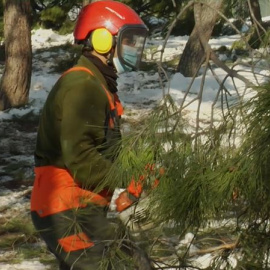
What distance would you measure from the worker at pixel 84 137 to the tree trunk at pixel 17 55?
8432 mm

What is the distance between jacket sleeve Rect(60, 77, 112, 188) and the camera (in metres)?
3.78

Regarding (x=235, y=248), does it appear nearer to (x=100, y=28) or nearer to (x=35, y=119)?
(x=100, y=28)

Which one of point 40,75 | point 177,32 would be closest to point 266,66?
point 40,75

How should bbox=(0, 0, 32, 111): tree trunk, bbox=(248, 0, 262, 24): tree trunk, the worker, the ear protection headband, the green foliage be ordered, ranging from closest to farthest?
the green foliage
bbox=(248, 0, 262, 24): tree trunk
the worker
the ear protection headband
bbox=(0, 0, 32, 111): tree trunk

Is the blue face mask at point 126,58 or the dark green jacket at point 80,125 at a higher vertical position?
the blue face mask at point 126,58

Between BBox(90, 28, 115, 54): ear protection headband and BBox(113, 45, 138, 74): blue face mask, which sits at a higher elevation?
BBox(90, 28, 115, 54): ear protection headband

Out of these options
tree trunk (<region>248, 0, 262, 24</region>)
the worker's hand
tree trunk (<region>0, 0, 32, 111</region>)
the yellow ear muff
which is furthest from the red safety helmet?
tree trunk (<region>0, 0, 32, 111</region>)

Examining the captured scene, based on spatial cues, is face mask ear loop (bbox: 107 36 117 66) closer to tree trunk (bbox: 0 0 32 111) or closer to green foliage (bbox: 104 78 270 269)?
green foliage (bbox: 104 78 270 269)

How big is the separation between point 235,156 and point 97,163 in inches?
37.3

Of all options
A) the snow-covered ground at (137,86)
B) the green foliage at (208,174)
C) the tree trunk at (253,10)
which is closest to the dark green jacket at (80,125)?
the green foliage at (208,174)

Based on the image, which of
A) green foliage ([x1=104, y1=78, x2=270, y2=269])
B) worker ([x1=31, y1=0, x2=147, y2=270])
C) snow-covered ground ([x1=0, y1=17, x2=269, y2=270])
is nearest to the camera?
green foliage ([x1=104, y1=78, x2=270, y2=269])

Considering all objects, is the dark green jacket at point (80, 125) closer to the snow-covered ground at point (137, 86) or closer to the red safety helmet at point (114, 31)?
the red safety helmet at point (114, 31)

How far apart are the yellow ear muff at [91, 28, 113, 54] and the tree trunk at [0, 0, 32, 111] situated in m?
8.54

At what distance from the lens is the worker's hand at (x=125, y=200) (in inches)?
128
